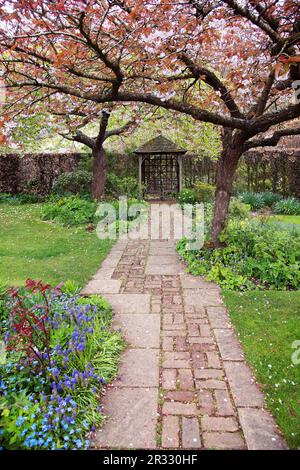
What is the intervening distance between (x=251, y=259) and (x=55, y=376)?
11.1 feet

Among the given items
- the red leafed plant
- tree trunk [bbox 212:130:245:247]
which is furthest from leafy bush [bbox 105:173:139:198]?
the red leafed plant

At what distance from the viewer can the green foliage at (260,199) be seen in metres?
11.3

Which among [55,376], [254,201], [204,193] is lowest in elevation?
[55,376]

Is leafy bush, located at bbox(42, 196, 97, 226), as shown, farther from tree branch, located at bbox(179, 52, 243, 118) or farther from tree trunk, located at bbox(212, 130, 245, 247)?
tree branch, located at bbox(179, 52, 243, 118)

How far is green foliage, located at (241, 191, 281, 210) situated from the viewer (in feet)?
37.1

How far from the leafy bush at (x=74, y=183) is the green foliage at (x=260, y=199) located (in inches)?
216

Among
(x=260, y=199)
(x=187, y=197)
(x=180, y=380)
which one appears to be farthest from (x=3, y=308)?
(x=260, y=199)

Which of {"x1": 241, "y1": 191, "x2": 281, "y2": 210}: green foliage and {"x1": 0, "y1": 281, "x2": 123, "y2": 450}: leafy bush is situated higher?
{"x1": 241, "y1": 191, "x2": 281, "y2": 210}: green foliage

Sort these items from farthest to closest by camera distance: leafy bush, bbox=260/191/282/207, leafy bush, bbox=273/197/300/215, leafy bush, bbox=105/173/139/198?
leafy bush, bbox=105/173/139/198 < leafy bush, bbox=260/191/282/207 < leafy bush, bbox=273/197/300/215

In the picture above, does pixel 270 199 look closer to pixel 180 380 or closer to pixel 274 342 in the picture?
pixel 274 342

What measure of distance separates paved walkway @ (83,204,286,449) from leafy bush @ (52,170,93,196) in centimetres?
851

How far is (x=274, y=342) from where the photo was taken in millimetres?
3332
